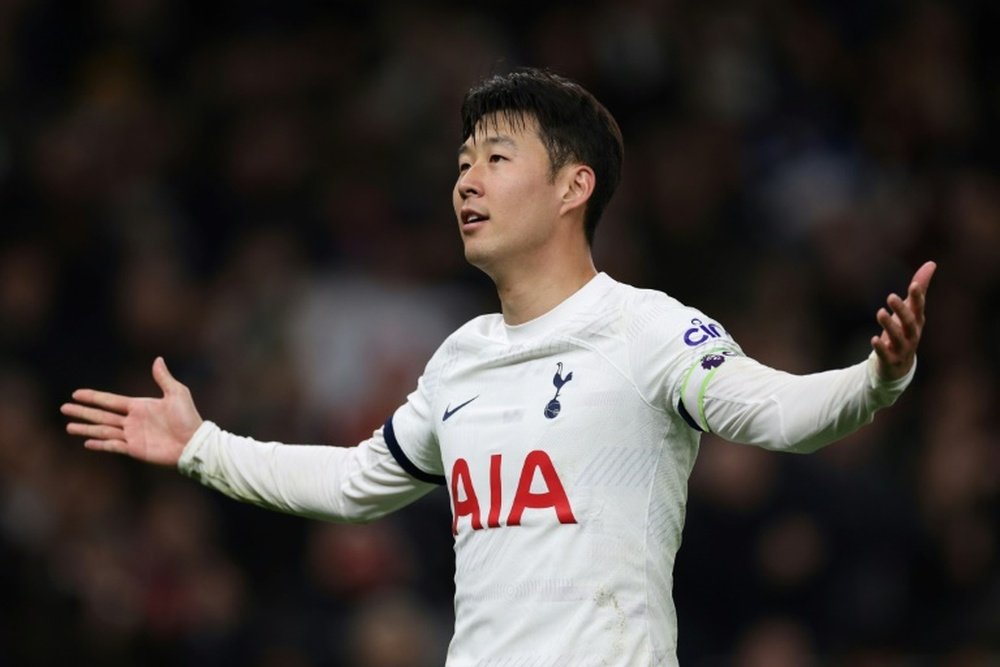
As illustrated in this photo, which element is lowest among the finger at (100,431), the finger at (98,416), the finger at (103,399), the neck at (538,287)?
the finger at (100,431)

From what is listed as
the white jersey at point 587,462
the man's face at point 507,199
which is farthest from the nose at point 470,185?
the white jersey at point 587,462

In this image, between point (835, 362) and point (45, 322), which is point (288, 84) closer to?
point (45, 322)

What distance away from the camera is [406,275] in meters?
10.3

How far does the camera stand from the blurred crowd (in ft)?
26.6

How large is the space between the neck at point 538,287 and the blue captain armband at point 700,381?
23.0 inches

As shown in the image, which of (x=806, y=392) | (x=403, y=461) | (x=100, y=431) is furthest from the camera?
(x=100, y=431)

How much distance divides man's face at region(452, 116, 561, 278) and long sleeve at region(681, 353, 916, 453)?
0.70 meters

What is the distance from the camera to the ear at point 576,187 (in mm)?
4688

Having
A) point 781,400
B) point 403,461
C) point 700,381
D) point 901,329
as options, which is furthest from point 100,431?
point 901,329

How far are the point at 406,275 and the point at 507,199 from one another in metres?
5.75

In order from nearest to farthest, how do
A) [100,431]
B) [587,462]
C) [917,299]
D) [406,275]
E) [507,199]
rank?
1. [917,299]
2. [587,462]
3. [507,199]
4. [100,431]
5. [406,275]

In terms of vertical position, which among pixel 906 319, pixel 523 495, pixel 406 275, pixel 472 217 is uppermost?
pixel 406 275

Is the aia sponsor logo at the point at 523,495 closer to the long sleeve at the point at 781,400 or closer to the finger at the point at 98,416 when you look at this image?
the long sleeve at the point at 781,400

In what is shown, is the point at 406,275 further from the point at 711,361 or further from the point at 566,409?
the point at 711,361
